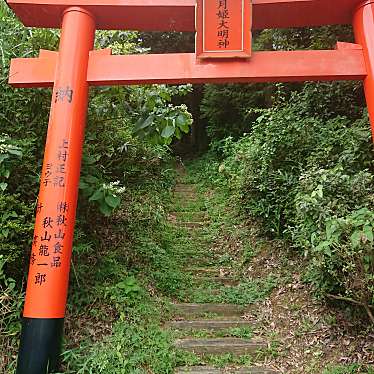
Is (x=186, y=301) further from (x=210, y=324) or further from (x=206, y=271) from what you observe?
(x=206, y=271)

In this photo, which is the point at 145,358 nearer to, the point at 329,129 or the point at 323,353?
the point at 323,353

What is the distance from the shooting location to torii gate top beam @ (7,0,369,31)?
4.57m

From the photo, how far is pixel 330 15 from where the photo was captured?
4754 millimetres

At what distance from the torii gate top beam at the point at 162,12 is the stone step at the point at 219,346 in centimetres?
379

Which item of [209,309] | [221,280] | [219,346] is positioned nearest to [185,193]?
[221,280]

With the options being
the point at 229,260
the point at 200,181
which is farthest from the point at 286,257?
the point at 200,181

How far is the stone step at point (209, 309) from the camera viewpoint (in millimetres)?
5270

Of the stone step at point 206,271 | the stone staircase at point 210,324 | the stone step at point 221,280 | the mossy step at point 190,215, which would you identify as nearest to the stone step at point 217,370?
the stone staircase at point 210,324

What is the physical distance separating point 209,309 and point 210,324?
0.40 meters

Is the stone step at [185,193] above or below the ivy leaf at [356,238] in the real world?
above

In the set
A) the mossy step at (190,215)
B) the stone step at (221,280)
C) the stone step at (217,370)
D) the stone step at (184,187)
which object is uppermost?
the stone step at (184,187)

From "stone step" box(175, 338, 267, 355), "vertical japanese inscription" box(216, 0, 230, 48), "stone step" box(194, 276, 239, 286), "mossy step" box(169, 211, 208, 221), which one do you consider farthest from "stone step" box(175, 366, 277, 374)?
"mossy step" box(169, 211, 208, 221)

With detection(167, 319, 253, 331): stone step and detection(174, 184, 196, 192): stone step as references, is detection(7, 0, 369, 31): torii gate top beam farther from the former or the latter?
detection(174, 184, 196, 192): stone step

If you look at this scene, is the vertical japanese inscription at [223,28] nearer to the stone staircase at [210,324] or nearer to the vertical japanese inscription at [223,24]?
the vertical japanese inscription at [223,24]
